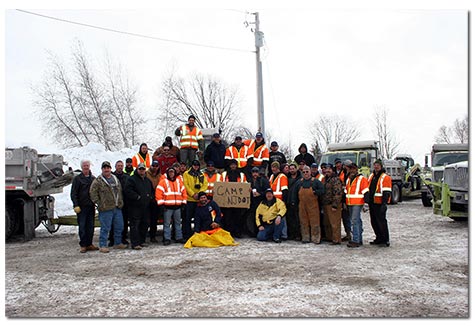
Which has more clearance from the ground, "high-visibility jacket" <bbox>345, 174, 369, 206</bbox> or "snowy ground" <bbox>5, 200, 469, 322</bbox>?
"high-visibility jacket" <bbox>345, 174, 369, 206</bbox>

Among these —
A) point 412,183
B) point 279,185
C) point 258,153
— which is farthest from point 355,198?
point 412,183

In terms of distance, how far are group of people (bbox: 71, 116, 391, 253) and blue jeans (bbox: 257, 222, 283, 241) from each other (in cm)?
2

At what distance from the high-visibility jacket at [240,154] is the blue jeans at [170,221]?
1.97 meters

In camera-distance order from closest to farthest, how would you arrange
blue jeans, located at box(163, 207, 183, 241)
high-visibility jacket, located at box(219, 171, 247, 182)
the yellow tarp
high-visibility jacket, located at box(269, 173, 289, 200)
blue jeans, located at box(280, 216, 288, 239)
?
the yellow tarp → blue jeans, located at box(163, 207, 183, 241) → blue jeans, located at box(280, 216, 288, 239) → high-visibility jacket, located at box(269, 173, 289, 200) → high-visibility jacket, located at box(219, 171, 247, 182)

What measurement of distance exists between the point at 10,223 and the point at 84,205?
284 cm

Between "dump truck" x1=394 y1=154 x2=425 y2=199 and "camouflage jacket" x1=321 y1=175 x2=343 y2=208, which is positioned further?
"dump truck" x1=394 y1=154 x2=425 y2=199

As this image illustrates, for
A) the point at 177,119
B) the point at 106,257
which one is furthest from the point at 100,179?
A: the point at 177,119

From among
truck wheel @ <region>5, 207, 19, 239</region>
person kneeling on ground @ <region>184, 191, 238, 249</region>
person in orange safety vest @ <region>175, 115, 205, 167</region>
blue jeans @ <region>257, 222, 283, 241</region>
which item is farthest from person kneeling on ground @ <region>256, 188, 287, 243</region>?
truck wheel @ <region>5, 207, 19, 239</region>

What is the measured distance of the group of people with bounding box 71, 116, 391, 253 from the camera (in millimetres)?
9328

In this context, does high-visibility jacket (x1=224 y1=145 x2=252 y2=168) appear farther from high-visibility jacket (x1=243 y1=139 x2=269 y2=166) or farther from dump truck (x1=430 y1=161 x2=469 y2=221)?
dump truck (x1=430 y1=161 x2=469 y2=221)

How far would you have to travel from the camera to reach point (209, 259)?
27.1ft

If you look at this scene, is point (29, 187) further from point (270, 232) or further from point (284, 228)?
point (284, 228)

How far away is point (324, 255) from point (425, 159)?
12.6 m

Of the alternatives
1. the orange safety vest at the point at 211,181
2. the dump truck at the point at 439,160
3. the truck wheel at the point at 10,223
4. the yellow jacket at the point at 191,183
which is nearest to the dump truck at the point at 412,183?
the dump truck at the point at 439,160
